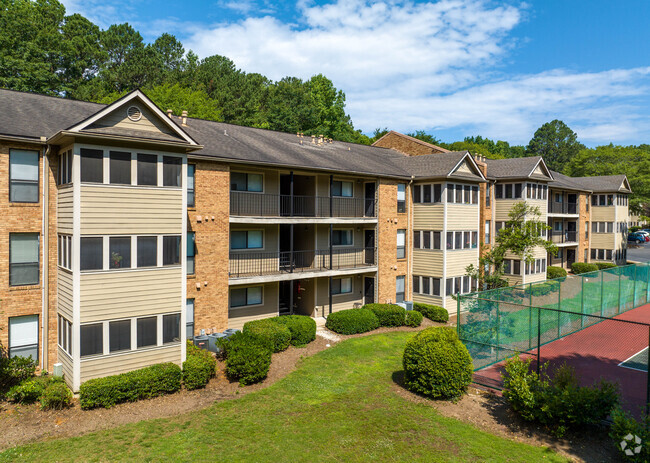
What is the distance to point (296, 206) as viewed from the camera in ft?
77.3

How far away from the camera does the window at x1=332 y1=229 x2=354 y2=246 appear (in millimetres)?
24562

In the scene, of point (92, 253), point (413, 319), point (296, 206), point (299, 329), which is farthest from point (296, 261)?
point (92, 253)

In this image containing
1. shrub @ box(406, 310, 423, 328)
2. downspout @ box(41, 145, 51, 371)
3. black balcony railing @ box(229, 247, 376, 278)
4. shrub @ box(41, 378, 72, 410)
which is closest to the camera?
shrub @ box(41, 378, 72, 410)

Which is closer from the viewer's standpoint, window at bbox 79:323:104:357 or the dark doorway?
window at bbox 79:323:104:357

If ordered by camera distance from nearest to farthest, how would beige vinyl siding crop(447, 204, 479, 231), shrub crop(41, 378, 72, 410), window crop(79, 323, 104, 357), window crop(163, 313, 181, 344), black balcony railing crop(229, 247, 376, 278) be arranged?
shrub crop(41, 378, 72, 410), window crop(79, 323, 104, 357), window crop(163, 313, 181, 344), black balcony railing crop(229, 247, 376, 278), beige vinyl siding crop(447, 204, 479, 231)

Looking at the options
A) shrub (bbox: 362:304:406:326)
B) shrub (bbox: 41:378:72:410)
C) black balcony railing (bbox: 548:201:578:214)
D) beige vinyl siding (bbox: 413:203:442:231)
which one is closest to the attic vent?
shrub (bbox: 41:378:72:410)

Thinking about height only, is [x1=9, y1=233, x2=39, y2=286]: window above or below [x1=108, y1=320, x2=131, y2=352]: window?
above

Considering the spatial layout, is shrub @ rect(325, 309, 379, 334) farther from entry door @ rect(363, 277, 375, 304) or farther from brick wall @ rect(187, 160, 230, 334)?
brick wall @ rect(187, 160, 230, 334)

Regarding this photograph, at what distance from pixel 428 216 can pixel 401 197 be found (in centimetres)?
216

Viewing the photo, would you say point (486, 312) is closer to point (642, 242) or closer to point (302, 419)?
point (302, 419)

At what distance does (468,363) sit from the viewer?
13.4 m

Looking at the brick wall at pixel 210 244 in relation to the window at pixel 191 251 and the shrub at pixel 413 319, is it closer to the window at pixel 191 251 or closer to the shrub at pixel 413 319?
the window at pixel 191 251

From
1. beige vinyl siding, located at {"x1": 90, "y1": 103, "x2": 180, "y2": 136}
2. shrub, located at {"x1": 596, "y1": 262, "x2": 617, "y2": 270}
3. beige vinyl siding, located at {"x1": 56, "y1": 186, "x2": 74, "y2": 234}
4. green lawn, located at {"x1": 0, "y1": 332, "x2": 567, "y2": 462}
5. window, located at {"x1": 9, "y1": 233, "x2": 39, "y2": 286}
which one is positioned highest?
beige vinyl siding, located at {"x1": 90, "y1": 103, "x2": 180, "y2": 136}

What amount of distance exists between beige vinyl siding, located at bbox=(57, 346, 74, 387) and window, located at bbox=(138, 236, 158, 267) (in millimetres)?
3920
